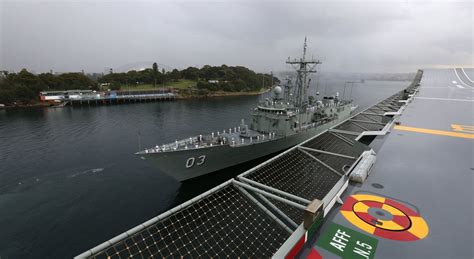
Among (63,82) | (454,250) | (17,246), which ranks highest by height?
(63,82)

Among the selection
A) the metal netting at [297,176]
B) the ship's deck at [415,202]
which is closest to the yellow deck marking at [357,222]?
the ship's deck at [415,202]

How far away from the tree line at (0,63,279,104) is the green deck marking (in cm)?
4055

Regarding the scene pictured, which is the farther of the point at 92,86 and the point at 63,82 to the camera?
the point at 92,86

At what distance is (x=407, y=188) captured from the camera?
625cm

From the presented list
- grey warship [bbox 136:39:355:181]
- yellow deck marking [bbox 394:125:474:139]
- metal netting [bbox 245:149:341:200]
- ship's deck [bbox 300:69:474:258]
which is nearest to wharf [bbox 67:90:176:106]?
grey warship [bbox 136:39:355:181]

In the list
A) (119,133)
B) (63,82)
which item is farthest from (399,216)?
(63,82)

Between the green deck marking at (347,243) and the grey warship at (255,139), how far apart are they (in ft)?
46.2

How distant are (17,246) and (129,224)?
5.90m

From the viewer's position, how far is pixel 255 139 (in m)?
22.7

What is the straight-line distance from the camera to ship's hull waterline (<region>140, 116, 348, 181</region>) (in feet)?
56.1

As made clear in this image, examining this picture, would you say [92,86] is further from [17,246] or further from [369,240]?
[369,240]

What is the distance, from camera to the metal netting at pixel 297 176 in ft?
31.1

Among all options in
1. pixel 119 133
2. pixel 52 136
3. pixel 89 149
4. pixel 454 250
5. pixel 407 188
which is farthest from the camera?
pixel 119 133

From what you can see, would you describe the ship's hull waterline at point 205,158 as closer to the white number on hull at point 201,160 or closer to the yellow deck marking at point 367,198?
the white number on hull at point 201,160
